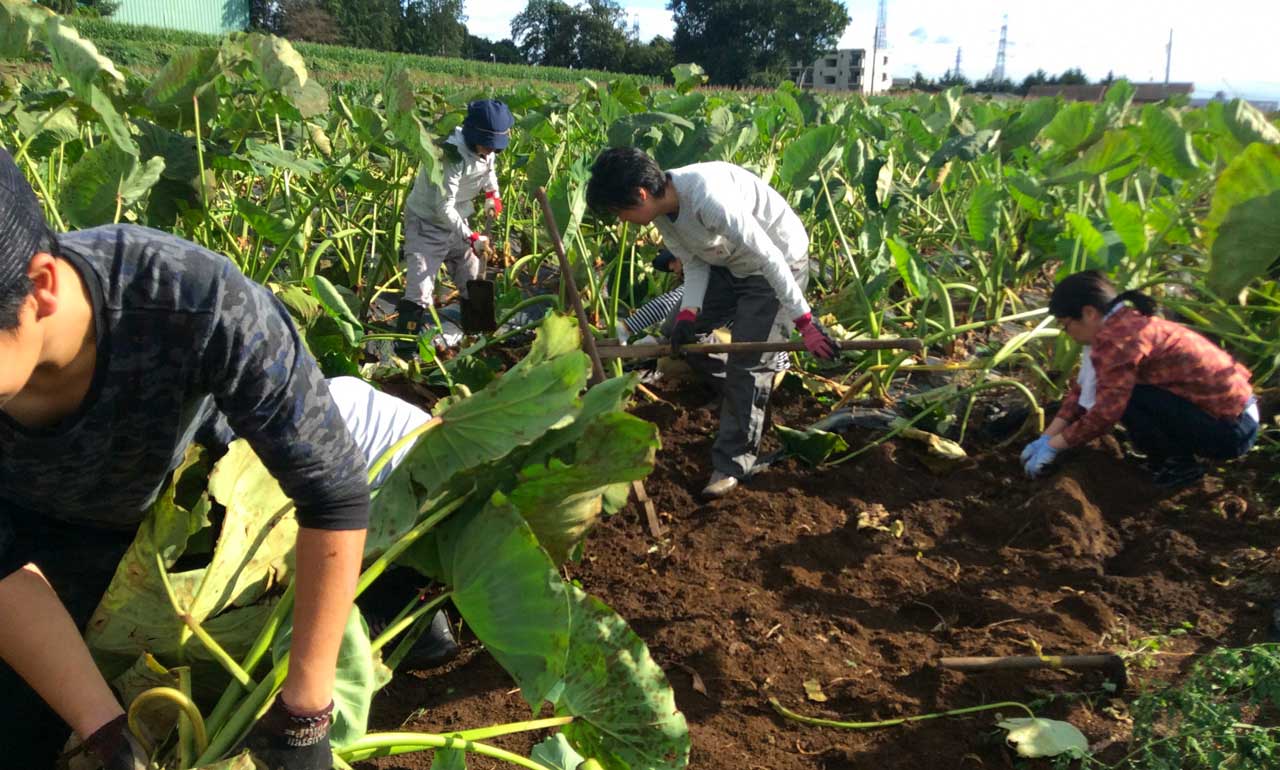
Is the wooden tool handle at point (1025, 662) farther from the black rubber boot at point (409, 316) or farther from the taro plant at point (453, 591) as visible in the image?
the black rubber boot at point (409, 316)

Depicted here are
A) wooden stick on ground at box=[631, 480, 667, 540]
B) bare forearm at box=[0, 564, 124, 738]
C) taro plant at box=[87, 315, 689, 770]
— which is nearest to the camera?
bare forearm at box=[0, 564, 124, 738]

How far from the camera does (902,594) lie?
2289 millimetres

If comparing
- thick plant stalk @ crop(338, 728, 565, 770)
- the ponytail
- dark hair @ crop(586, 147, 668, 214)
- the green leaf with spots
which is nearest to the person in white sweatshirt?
dark hair @ crop(586, 147, 668, 214)

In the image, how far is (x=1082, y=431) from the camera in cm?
274

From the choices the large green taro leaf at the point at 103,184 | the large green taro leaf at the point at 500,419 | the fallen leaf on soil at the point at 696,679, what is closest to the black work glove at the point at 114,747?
the large green taro leaf at the point at 500,419

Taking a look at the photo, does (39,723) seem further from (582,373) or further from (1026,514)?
(1026,514)

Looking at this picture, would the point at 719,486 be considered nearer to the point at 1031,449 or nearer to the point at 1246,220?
the point at 1031,449

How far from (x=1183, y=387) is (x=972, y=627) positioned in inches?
45.9

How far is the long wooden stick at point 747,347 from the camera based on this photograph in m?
2.78

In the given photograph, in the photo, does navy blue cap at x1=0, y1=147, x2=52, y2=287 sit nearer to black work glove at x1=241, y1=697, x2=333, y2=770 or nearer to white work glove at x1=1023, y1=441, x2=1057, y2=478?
black work glove at x1=241, y1=697, x2=333, y2=770

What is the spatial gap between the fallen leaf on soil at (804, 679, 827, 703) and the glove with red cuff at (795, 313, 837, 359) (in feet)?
3.56

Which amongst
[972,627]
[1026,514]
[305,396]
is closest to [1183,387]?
[1026,514]

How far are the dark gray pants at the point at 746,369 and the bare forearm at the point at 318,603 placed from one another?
6.02 ft

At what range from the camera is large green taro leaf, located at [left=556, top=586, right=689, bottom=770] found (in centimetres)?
143
